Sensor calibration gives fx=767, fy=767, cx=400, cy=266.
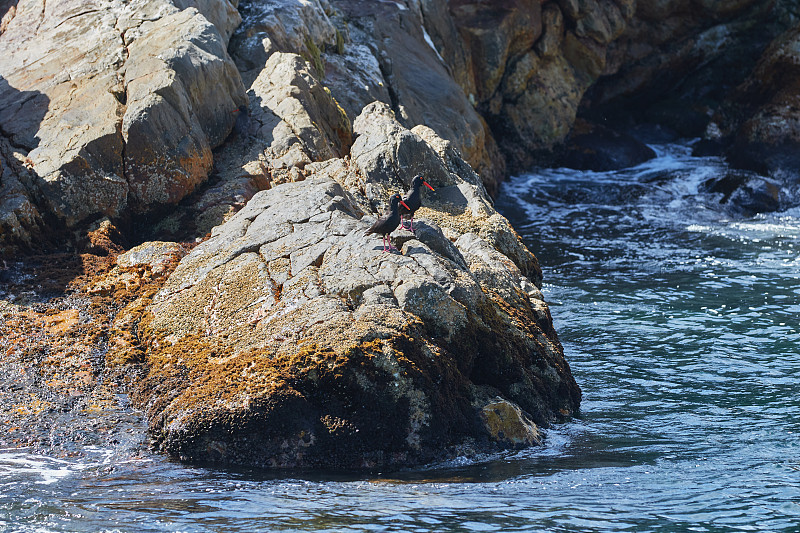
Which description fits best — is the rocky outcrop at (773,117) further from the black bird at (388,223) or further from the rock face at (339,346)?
the black bird at (388,223)

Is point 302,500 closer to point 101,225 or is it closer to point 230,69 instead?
point 101,225

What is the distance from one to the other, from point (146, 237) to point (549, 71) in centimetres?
2307

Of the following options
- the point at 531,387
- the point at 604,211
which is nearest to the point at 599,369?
the point at 531,387

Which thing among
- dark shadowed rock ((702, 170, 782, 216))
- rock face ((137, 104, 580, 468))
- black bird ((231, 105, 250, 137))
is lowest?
rock face ((137, 104, 580, 468))

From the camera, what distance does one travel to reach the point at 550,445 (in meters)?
9.71

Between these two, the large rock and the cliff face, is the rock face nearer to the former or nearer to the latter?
the cliff face

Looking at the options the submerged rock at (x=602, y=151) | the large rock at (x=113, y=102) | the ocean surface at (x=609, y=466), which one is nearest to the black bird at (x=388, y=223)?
the ocean surface at (x=609, y=466)

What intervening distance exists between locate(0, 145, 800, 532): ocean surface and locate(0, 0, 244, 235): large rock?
6.55m

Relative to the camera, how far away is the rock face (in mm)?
8641

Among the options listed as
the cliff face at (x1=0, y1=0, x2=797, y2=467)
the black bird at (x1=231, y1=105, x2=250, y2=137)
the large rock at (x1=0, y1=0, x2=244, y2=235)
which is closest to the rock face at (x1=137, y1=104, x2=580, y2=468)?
the cliff face at (x1=0, y1=0, x2=797, y2=467)

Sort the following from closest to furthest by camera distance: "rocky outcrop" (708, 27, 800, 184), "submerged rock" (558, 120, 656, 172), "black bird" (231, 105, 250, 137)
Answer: "black bird" (231, 105, 250, 137) < "rocky outcrop" (708, 27, 800, 184) < "submerged rock" (558, 120, 656, 172)

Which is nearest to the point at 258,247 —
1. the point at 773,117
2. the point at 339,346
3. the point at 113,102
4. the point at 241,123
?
the point at 339,346

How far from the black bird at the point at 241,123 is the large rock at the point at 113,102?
143 mm

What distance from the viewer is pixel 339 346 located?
29.1ft
